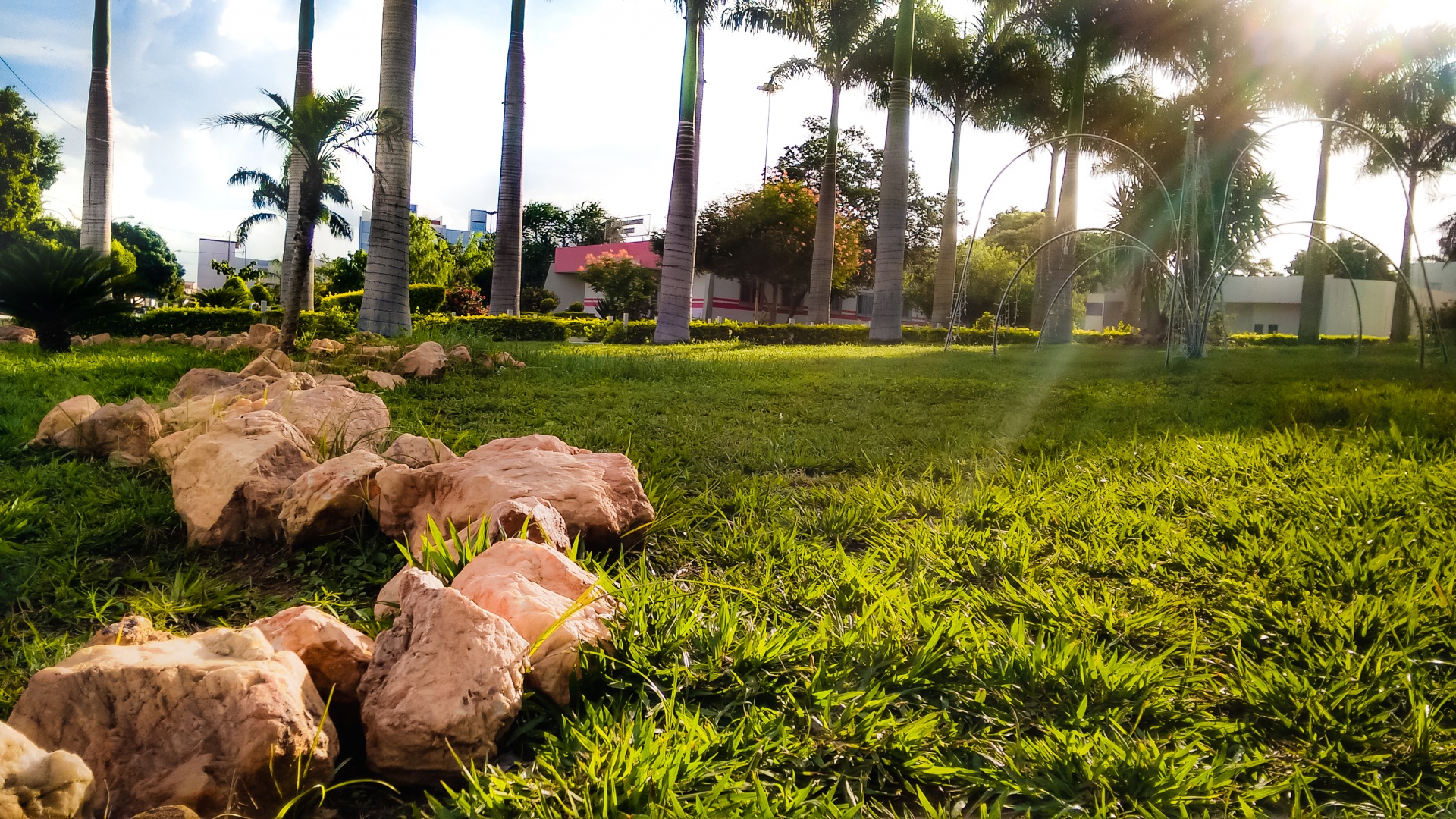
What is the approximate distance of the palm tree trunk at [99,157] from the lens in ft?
58.1

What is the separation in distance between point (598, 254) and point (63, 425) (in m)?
42.3

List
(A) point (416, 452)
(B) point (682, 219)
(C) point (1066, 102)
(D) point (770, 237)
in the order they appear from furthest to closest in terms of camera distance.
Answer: (D) point (770, 237) → (C) point (1066, 102) → (B) point (682, 219) → (A) point (416, 452)

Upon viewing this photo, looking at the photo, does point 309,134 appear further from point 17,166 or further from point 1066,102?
point 17,166

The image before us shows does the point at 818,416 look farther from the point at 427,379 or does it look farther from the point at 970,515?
the point at 427,379

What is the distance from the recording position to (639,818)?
1398 mm

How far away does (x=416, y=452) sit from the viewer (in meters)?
3.46

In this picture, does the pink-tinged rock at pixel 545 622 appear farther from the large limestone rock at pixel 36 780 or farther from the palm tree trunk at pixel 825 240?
the palm tree trunk at pixel 825 240

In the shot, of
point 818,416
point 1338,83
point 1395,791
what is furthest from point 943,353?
point 1338,83

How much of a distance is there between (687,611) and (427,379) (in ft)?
17.8

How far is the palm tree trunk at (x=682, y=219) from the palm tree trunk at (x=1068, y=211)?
10.6 m

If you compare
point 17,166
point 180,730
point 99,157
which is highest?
point 17,166

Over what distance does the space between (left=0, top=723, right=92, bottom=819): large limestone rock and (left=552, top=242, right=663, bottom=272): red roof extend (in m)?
37.6

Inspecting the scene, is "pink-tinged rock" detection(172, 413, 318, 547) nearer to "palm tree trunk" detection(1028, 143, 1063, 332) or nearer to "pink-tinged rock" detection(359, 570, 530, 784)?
"pink-tinged rock" detection(359, 570, 530, 784)

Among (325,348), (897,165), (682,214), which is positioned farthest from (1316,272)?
(325,348)
